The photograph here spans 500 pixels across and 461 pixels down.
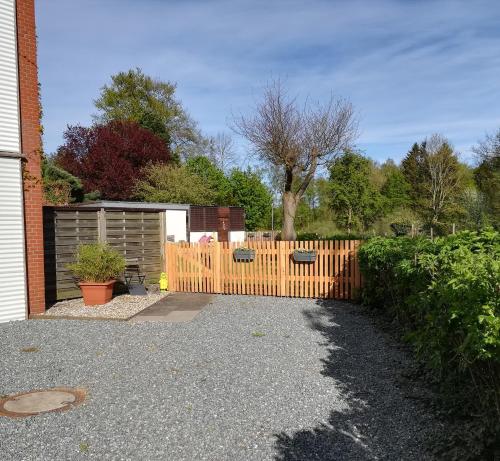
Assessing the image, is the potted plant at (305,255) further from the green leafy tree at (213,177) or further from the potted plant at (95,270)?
the green leafy tree at (213,177)

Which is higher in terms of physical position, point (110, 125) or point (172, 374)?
point (110, 125)

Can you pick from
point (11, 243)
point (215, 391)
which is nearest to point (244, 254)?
point (11, 243)

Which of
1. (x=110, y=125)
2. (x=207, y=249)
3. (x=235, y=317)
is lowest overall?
(x=235, y=317)

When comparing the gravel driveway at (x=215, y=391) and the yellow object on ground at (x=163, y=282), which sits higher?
the yellow object on ground at (x=163, y=282)

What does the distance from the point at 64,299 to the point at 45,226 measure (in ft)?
5.29

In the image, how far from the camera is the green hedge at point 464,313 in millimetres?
2312

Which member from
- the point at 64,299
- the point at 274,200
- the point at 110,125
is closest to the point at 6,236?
the point at 64,299

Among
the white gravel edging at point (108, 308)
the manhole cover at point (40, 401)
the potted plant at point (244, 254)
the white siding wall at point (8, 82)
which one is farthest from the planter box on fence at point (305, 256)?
the manhole cover at point (40, 401)

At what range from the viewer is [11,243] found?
25.1 feet

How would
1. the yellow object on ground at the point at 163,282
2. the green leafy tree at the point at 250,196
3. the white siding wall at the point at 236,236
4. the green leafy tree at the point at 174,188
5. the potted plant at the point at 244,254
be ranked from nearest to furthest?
the potted plant at the point at 244,254
the yellow object on ground at the point at 163,282
the white siding wall at the point at 236,236
the green leafy tree at the point at 174,188
the green leafy tree at the point at 250,196

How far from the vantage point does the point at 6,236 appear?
757 centimetres

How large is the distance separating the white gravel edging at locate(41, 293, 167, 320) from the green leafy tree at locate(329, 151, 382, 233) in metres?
18.8

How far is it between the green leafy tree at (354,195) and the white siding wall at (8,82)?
20.6 m

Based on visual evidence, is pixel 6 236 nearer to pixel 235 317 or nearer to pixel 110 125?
pixel 235 317
